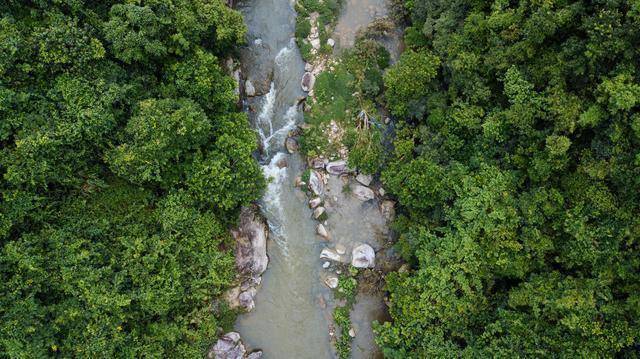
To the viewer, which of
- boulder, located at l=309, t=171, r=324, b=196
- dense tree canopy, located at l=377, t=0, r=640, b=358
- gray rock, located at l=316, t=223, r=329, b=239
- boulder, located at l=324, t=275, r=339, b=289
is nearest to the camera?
dense tree canopy, located at l=377, t=0, r=640, b=358

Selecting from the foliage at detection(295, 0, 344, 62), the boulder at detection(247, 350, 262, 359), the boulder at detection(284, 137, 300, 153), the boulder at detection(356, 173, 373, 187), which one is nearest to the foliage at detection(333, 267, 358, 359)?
the boulder at detection(247, 350, 262, 359)

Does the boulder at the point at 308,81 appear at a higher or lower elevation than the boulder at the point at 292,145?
higher

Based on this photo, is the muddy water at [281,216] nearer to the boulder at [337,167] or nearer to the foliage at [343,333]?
the foliage at [343,333]

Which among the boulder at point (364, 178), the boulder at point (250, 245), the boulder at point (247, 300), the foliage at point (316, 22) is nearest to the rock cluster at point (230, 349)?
the boulder at point (247, 300)

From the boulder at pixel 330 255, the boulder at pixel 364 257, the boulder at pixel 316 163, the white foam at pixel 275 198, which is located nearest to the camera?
the boulder at pixel 364 257

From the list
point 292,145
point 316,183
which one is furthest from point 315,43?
point 316,183

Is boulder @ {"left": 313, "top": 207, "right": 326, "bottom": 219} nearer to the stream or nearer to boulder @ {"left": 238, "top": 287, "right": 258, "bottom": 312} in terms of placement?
the stream

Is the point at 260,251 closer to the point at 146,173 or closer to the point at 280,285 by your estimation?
the point at 280,285
